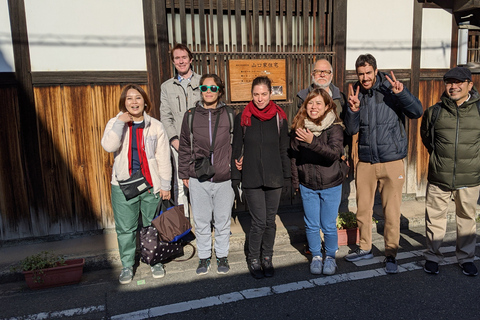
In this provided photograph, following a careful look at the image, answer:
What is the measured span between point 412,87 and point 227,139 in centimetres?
387

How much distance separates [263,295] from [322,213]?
1075 millimetres

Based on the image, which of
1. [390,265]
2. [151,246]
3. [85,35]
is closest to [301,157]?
[390,265]

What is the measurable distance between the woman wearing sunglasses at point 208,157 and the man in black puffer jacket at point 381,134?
1392mm

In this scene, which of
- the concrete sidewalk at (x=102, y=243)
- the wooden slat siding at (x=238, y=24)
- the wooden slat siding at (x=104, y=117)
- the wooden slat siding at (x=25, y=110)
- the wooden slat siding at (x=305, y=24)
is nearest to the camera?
the concrete sidewalk at (x=102, y=243)

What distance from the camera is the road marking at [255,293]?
348 centimetres

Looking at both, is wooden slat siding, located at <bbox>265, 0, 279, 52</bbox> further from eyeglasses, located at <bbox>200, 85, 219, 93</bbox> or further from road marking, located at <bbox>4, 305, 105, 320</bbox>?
road marking, located at <bbox>4, 305, 105, 320</bbox>

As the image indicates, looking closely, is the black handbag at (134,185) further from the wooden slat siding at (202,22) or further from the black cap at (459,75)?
the black cap at (459,75)

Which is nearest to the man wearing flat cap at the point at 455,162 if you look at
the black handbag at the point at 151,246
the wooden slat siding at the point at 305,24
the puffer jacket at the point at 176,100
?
the wooden slat siding at the point at 305,24

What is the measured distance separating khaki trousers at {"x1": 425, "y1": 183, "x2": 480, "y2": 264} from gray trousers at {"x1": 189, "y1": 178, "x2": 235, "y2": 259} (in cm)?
225

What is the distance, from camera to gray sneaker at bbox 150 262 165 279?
4184 mm

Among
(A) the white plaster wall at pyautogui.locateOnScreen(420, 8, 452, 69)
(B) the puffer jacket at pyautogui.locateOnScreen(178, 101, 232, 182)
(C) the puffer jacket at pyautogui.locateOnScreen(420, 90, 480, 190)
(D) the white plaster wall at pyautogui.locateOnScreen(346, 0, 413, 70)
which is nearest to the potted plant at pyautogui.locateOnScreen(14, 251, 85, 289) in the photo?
(B) the puffer jacket at pyautogui.locateOnScreen(178, 101, 232, 182)

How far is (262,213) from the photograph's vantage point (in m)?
3.98

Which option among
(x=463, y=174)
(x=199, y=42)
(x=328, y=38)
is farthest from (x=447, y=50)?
(x=199, y=42)

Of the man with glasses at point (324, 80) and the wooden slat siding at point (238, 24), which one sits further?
the wooden slat siding at point (238, 24)
